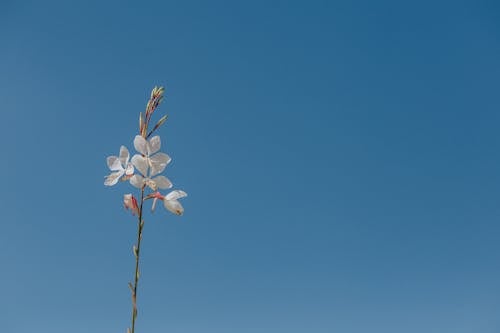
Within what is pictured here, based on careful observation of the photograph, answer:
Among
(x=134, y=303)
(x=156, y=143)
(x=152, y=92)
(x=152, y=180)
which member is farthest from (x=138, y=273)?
(x=152, y=92)

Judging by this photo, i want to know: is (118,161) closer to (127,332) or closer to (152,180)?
(152,180)

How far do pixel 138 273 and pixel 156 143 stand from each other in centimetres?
74

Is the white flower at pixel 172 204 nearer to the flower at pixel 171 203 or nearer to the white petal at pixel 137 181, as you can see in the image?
the flower at pixel 171 203

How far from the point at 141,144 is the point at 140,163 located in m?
0.11

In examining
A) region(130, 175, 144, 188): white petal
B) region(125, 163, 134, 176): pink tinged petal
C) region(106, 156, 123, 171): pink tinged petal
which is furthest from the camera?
region(106, 156, 123, 171): pink tinged petal

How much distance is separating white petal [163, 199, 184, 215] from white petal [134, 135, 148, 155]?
281 millimetres

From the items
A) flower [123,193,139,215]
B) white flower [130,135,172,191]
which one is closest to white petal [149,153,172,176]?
white flower [130,135,172,191]

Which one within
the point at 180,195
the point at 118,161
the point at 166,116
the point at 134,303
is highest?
the point at 166,116

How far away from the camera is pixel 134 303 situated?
5.67 feet

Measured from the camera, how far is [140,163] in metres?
2.15

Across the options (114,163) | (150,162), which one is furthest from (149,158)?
(114,163)

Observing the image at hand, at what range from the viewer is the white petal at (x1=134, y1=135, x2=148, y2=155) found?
2.19 metres

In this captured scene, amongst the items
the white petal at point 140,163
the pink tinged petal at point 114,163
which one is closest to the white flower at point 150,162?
the white petal at point 140,163

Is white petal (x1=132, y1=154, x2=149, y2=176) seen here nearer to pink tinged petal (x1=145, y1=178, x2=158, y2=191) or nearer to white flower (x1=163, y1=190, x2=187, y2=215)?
pink tinged petal (x1=145, y1=178, x2=158, y2=191)
